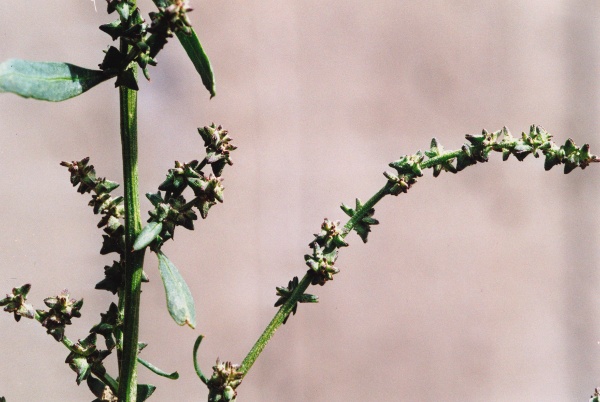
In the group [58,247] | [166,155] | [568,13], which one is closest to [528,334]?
[568,13]

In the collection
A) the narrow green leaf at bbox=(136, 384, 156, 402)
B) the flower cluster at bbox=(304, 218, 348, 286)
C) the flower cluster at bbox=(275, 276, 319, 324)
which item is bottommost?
the narrow green leaf at bbox=(136, 384, 156, 402)

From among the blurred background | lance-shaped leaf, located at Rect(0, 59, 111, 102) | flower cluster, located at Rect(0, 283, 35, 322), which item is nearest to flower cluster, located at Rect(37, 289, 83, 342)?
flower cluster, located at Rect(0, 283, 35, 322)

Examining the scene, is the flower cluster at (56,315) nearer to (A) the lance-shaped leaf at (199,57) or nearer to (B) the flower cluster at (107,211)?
(B) the flower cluster at (107,211)

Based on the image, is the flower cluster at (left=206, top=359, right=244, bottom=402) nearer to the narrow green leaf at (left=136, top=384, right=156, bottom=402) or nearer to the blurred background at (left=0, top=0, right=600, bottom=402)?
the narrow green leaf at (left=136, top=384, right=156, bottom=402)

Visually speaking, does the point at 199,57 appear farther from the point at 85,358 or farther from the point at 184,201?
the point at 85,358

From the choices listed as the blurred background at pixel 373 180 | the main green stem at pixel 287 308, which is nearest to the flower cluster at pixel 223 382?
the main green stem at pixel 287 308

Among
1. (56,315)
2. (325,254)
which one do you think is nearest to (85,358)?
(56,315)

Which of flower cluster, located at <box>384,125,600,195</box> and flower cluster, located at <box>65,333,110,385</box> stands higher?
flower cluster, located at <box>384,125,600,195</box>
